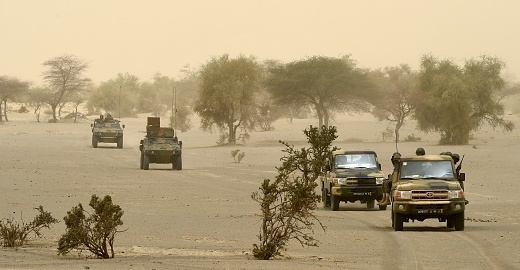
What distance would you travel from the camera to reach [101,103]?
166625 mm

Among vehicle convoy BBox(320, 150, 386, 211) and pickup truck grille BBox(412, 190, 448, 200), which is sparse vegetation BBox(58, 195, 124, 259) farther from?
vehicle convoy BBox(320, 150, 386, 211)

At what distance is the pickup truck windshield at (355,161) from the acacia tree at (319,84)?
61.7m

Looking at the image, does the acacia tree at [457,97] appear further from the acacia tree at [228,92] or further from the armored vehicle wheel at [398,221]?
the armored vehicle wheel at [398,221]

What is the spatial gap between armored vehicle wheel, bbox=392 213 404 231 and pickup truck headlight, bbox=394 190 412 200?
0.45 m

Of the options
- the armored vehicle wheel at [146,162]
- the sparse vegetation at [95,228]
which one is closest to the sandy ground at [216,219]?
the sparse vegetation at [95,228]

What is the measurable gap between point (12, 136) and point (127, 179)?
5257 centimetres

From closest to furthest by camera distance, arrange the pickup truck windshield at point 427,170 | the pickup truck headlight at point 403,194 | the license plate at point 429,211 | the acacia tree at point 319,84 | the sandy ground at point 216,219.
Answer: the sandy ground at point 216,219
the license plate at point 429,211
the pickup truck headlight at point 403,194
the pickup truck windshield at point 427,170
the acacia tree at point 319,84

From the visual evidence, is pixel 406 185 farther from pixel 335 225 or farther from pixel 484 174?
pixel 484 174

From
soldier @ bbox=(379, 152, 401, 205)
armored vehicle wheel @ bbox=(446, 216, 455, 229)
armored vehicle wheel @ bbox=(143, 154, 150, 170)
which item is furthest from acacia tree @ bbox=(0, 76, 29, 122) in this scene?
armored vehicle wheel @ bbox=(446, 216, 455, 229)

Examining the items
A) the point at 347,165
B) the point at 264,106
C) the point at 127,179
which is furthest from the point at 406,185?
the point at 264,106

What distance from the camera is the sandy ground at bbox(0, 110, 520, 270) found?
17078mm

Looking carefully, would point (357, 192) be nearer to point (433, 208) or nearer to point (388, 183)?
point (388, 183)

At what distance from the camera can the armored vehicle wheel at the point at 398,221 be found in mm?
22702

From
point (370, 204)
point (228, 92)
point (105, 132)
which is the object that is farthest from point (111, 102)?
point (370, 204)
